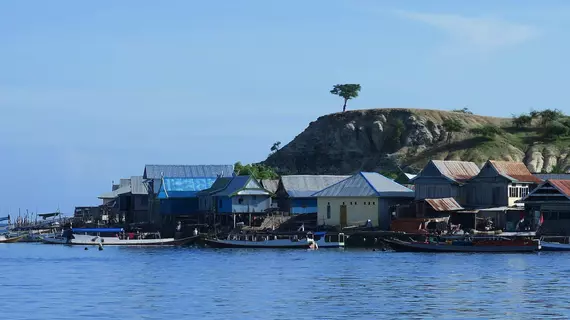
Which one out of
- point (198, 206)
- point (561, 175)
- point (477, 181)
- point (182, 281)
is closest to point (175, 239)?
point (198, 206)

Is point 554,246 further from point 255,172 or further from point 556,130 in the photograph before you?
point 556,130

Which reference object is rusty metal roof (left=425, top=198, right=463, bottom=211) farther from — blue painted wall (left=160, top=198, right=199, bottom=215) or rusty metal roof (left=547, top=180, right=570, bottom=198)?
blue painted wall (left=160, top=198, right=199, bottom=215)

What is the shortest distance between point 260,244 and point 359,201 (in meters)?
12.2

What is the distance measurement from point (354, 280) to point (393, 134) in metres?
112

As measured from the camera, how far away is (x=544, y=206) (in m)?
106

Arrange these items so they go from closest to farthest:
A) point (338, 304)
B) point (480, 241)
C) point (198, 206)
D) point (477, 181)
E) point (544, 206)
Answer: point (338, 304) < point (480, 241) < point (544, 206) < point (477, 181) < point (198, 206)

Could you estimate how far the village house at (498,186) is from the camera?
372ft

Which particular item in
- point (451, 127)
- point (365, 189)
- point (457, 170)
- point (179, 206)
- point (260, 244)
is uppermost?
point (451, 127)

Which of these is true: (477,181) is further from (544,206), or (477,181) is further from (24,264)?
(24,264)

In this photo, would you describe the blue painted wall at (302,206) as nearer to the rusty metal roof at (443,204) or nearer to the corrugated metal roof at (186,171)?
the corrugated metal roof at (186,171)

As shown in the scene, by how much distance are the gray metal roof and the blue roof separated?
1918 cm

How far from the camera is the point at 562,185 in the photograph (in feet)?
344

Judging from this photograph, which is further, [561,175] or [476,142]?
[476,142]

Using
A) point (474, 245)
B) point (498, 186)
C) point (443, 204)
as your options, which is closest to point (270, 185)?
point (443, 204)
